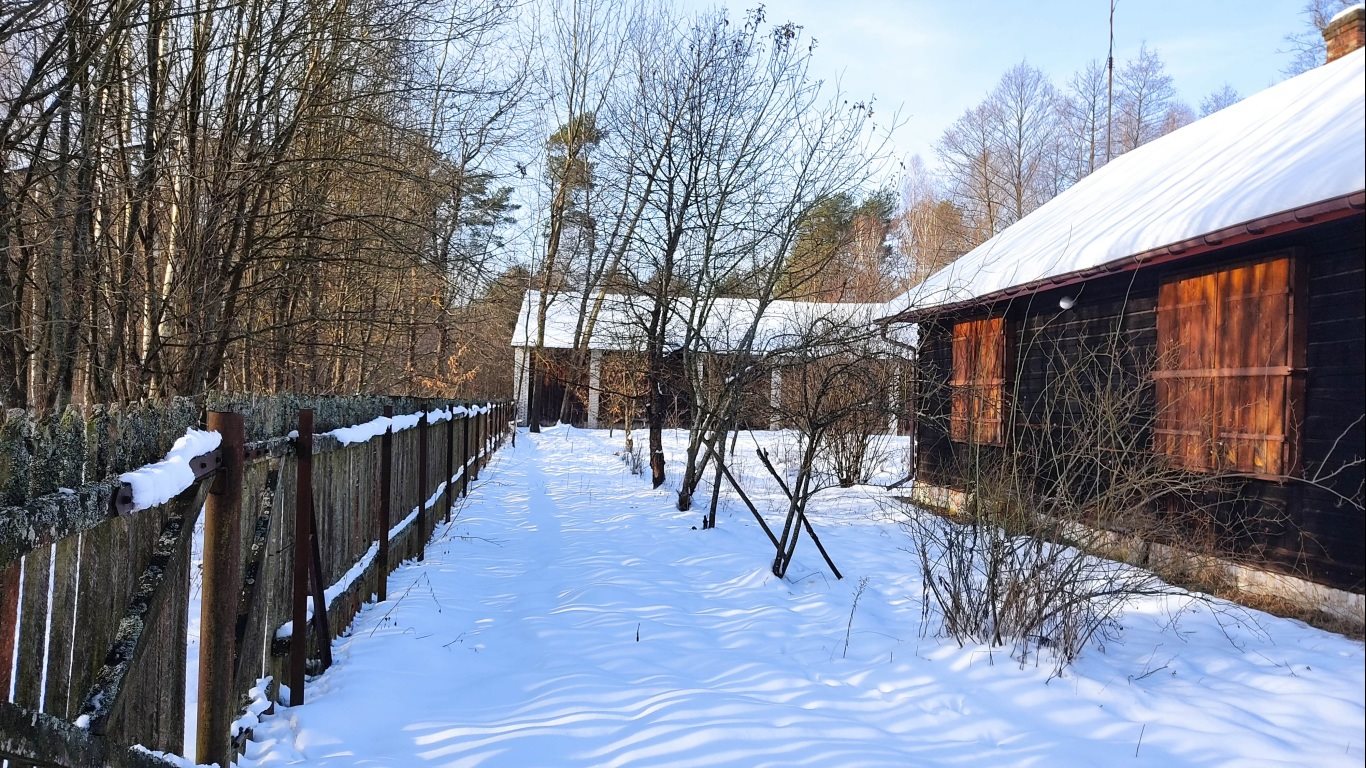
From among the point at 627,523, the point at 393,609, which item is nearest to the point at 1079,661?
the point at 393,609

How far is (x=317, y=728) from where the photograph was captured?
3.32 metres

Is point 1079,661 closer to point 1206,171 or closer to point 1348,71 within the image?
point 1206,171

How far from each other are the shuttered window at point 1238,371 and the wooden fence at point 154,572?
1.98 meters

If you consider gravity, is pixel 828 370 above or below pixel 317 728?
above

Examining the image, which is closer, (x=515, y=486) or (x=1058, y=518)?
(x=1058, y=518)

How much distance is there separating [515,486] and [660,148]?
5629 mm

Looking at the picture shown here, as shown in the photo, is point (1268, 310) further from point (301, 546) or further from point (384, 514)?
point (384, 514)

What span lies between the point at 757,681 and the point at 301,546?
2285 mm

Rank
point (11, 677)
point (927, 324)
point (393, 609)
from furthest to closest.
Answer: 1. point (927, 324)
2. point (393, 609)
3. point (11, 677)

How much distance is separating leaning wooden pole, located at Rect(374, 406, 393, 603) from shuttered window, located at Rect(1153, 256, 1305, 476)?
5128 millimetres

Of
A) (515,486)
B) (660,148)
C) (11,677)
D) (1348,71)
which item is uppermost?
(660,148)

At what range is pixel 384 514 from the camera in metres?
5.54

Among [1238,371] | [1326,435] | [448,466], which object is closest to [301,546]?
[1238,371]

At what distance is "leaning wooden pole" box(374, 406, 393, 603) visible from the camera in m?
5.50
